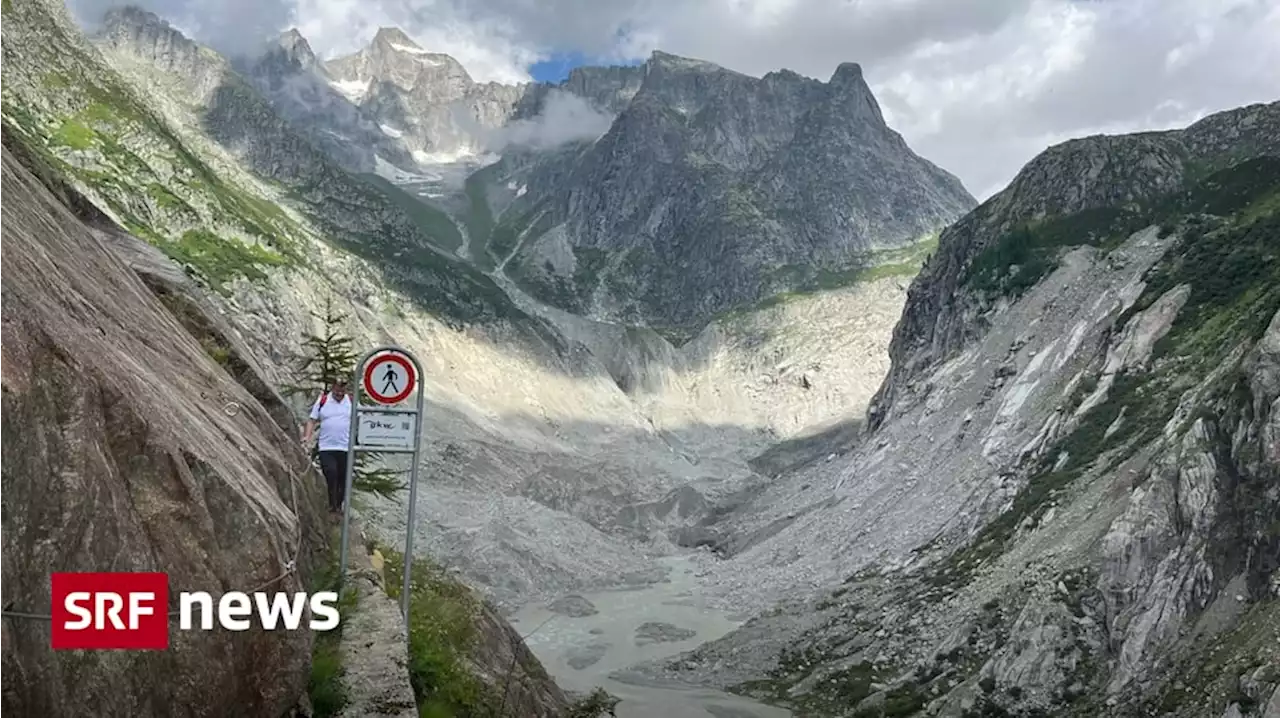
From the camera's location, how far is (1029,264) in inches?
3027

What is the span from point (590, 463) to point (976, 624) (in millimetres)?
80460

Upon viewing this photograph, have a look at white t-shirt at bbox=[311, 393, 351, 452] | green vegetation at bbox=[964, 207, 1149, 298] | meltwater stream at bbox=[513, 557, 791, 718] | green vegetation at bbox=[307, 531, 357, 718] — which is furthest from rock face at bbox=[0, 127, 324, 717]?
green vegetation at bbox=[964, 207, 1149, 298]

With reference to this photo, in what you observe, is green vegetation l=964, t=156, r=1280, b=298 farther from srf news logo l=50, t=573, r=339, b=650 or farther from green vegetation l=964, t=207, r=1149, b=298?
srf news logo l=50, t=573, r=339, b=650

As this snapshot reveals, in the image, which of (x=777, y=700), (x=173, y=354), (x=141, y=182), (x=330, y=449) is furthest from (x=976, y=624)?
(x=141, y=182)

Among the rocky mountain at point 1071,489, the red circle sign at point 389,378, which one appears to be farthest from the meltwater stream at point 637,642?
the red circle sign at point 389,378

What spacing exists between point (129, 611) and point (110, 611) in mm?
202

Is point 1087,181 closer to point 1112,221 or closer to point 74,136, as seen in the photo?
point 1112,221

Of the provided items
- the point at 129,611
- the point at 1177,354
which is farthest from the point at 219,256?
the point at 129,611

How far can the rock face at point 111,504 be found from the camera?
548 cm

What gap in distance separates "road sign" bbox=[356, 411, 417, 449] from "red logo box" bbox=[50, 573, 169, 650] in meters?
3.88

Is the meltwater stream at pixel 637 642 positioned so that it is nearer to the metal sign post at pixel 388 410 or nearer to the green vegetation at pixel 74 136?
the metal sign post at pixel 388 410

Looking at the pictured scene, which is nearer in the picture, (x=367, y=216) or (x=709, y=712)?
(x=709, y=712)

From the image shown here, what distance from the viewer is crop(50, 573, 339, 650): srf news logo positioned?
5523mm

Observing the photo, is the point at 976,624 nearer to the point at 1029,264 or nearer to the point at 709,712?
the point at 709,712
